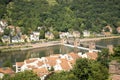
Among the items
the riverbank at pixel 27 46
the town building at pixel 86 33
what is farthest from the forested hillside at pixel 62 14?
the riverbank at pixel 27 46

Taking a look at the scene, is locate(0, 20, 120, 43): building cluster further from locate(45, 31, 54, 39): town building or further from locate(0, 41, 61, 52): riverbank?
locate(0, 41, 61, 52): riverbank

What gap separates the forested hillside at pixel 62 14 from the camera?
74812 mm

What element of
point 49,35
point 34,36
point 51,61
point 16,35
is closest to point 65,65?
point 51,61

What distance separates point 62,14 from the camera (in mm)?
84000

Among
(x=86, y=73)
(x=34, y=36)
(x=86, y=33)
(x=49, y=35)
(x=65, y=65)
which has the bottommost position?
(x=86, y=33)

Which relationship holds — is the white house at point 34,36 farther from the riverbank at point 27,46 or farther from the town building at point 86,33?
the town building at point 86,33

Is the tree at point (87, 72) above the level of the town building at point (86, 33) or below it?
above

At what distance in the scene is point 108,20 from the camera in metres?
88.5

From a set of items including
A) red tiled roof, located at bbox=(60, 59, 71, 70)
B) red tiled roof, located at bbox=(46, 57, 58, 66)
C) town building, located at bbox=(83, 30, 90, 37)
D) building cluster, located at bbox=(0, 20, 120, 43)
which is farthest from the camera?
town building, located at bbox=(83, 30, 90, 37)

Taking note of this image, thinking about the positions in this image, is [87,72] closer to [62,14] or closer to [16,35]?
[16,35]

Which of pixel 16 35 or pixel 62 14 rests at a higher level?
pixel 62 14

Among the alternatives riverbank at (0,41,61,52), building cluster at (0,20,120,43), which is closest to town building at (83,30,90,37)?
building cluster at (0,20,120,43)

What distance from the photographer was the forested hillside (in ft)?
245

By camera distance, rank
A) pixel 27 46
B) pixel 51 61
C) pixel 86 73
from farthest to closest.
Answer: pixel 27 46 → pixel 51 61 → pixel 86 73
